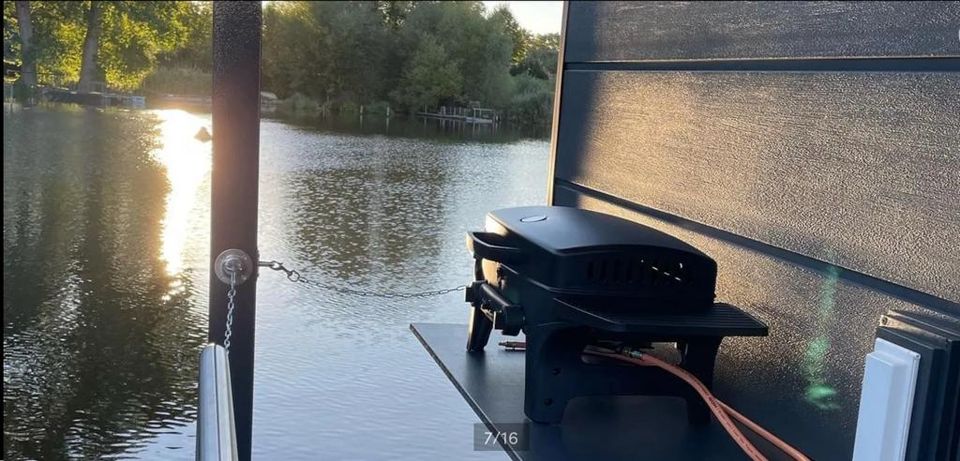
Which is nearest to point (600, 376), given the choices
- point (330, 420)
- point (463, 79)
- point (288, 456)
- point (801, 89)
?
point (801, 89)

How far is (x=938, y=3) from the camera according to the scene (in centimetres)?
143

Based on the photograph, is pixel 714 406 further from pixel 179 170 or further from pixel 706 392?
pixel 179 170

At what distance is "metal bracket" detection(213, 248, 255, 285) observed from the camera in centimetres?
200

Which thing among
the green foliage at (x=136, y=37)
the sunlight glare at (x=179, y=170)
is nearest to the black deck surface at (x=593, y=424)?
the sunlight glare at (x=179, y=170)

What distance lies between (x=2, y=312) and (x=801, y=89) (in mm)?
3734

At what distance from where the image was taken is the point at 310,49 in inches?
548

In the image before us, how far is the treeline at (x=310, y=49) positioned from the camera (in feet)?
34.6

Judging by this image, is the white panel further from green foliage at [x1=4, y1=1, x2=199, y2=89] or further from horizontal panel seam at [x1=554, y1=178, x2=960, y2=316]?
green foliage at [x1=4, y1=1, x2=199, y2=89]

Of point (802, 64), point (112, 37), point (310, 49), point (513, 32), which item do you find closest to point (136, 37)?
point (112, 37)

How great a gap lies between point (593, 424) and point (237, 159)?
0.89 metres

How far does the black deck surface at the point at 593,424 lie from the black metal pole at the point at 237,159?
0.44m

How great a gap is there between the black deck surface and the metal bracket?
1.46 feet

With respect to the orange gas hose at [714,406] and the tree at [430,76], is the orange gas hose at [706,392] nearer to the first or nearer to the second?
the orange gas hose at [714,406]

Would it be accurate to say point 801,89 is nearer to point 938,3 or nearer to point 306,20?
point 938,3
